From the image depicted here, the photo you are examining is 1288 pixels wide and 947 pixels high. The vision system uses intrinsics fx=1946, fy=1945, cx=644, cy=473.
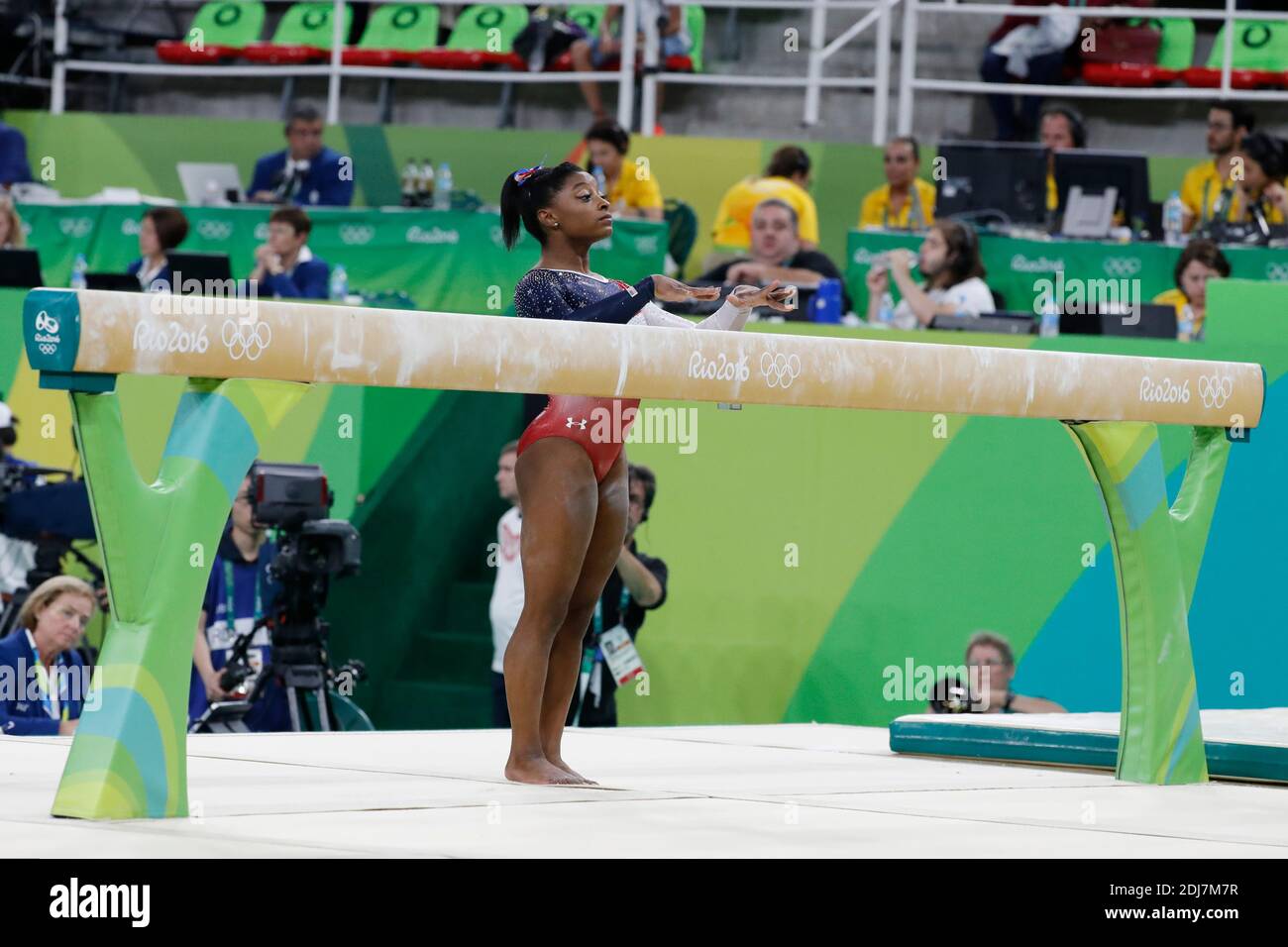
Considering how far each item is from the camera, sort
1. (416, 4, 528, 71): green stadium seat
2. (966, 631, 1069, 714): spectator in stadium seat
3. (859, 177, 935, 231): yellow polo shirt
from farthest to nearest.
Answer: (416, 4, 528, 71): green stadium seat < (859, 177, 935, 231): yellow polo shirt < (966, 631, 1069, 714): spectator in stadium seat

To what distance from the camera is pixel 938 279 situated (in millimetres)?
8469

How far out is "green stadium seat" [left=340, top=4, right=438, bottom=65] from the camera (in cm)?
1219

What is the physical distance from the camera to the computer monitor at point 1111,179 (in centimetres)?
946

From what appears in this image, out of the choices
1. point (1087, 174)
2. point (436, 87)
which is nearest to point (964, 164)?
point (1087, 174)

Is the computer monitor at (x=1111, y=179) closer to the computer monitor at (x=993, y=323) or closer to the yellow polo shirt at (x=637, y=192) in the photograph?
the yellow polo shirt at (x=637, y=192)

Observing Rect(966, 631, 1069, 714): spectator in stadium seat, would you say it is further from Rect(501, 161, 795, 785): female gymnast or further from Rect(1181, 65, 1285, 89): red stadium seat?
Rect(1181, 65, 1285, 89): red stadium seat

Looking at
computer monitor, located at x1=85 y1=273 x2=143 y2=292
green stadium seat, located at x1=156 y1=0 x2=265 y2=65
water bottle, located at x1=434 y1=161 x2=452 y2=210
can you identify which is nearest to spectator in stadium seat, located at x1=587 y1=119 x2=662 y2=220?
water bottle, located at x1=434 y1=161 x2=452 y2=210

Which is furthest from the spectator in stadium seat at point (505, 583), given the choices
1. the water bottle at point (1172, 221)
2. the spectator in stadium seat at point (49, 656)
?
the water bottle at point (1172, 221)

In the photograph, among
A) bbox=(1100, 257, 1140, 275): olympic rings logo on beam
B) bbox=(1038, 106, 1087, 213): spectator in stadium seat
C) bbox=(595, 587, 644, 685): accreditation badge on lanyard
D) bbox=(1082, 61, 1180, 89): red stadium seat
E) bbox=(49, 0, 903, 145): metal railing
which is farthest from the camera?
bbox=(1082, 61, 1180, 89): red stadium seat

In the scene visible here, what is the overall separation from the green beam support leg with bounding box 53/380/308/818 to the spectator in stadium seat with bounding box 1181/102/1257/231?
23.5ft

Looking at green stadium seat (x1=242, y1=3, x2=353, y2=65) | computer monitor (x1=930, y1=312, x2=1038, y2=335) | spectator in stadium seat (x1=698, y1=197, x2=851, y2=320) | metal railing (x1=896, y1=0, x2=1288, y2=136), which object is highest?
green stadium seat (x1=242, y1=3, x2=353, y2=65)

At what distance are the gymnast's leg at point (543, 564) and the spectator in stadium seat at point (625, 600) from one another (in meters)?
3.15

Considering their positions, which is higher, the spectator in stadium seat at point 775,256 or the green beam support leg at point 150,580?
the spectator in stadium seat at point 775,256
